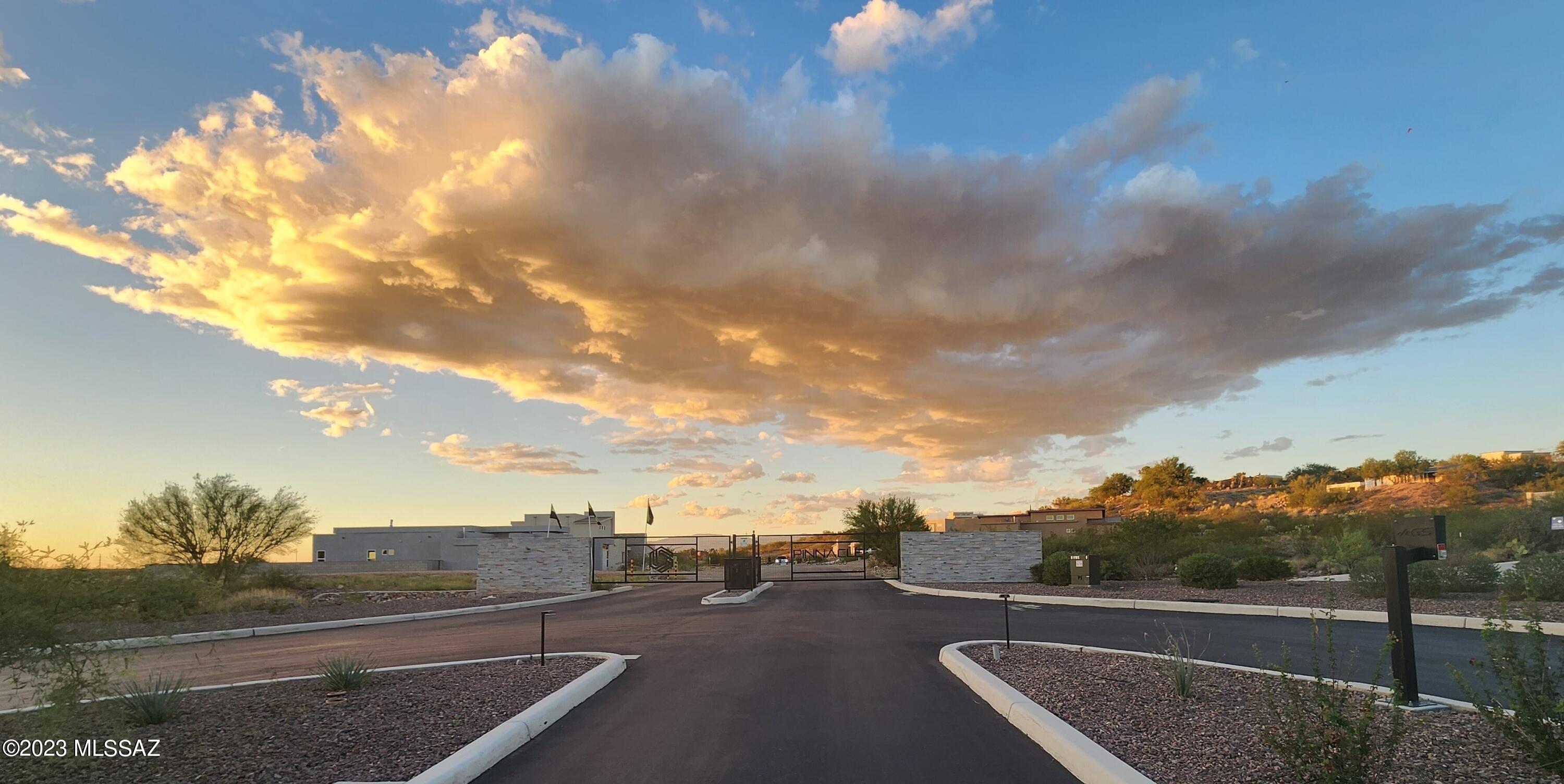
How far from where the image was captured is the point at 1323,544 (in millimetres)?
31516

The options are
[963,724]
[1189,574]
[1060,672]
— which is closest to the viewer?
[963,724]

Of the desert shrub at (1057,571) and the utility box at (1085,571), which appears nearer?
the utility box at (1085,571)

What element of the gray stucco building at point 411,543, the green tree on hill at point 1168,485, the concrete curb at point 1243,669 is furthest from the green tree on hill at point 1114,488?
the concrete curb at point 1243,669

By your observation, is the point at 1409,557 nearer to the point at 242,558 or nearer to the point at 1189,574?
the point at 1189,574

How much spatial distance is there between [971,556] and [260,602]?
81.5 feet

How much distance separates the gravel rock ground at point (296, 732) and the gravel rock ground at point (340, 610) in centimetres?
959

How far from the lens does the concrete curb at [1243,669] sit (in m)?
8.55

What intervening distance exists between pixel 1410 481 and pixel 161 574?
3839 inches

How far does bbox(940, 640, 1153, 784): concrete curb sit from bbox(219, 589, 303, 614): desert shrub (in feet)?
74.2

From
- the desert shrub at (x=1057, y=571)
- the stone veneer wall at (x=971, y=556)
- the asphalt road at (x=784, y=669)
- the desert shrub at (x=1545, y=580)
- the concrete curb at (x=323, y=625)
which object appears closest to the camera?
the asphalt road at (x=784, y=669)

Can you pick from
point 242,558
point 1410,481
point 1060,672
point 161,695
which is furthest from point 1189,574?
point 1410,481

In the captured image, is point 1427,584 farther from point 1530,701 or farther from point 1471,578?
point 1530,701

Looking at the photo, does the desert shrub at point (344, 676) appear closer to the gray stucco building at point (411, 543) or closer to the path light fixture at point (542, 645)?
the path light fixture at point (542, 645)

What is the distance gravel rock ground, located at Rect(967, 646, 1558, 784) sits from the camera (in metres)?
6.58
